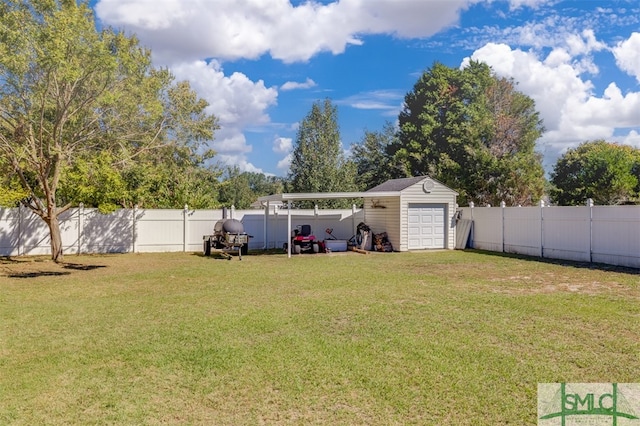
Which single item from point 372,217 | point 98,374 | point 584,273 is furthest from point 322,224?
point 98,374

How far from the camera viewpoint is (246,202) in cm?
4691

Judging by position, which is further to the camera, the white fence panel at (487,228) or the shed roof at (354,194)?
the white fence panel at (487,228)

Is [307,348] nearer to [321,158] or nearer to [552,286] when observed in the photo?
[552,286]

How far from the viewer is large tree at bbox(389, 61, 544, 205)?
26109mm

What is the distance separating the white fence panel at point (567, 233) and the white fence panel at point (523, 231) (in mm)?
338

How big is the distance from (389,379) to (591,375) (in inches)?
77.1

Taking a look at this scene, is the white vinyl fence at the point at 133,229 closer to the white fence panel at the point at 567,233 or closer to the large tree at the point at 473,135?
the white fence panel at the point at 567,233

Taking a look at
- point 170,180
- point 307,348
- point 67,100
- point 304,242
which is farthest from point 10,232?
point 307,348

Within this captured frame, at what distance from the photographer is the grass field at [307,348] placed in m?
3.77

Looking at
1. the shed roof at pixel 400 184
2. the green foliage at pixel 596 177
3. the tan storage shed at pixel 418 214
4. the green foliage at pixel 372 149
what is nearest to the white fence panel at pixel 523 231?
the tan storage shed at pixel 418 214

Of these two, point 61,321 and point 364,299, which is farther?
point 364,299

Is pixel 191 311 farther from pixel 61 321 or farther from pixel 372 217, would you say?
pixel 372 217

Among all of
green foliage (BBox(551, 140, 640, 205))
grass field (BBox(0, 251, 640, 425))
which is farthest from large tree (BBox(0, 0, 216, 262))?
green foliage (BBox(551, 140, 640, 205))

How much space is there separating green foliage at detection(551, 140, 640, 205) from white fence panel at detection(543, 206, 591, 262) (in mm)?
14483
